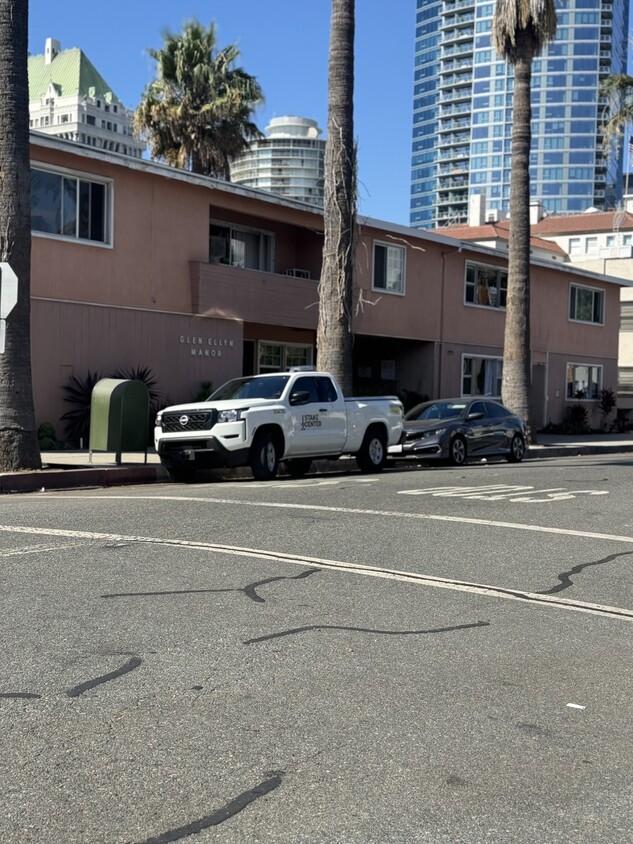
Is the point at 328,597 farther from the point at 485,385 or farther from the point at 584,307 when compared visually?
the point at 584,307

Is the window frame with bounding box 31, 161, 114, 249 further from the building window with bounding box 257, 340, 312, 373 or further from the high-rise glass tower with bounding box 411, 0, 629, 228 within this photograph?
the high-rise glass tower with bounding box 411, 0, 629, 228

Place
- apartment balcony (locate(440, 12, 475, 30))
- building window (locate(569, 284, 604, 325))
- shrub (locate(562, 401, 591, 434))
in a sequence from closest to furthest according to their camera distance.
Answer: shrub (locate(562, 401, 591, 434)) < building window (locate(569, 284, 604, 325)) < apartment balcony (locate(440, 12, 475, 30))

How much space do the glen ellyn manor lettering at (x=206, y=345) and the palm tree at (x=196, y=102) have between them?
13309 mm

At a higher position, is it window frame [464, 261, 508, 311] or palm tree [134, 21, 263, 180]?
palm tree [134, 21, 263, 180]

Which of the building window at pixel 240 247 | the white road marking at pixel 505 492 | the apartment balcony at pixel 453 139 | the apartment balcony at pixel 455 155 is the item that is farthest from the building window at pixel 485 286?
the apartment balcony at pixel 453 139

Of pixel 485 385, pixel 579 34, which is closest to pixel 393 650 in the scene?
pixel 485 385

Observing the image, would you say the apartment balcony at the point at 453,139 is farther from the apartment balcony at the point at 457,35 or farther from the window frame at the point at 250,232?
the window frame at the point at 250,232

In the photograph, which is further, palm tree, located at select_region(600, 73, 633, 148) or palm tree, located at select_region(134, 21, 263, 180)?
palm tree, located at select_region(134, 21, 263, 180)

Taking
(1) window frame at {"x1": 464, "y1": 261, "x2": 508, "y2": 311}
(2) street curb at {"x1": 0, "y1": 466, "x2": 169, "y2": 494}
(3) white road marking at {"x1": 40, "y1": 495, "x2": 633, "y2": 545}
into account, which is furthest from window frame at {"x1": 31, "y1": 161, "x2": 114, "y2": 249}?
(1) window frame at {"x1": 464, "y1": 261, "x2": 508, "y2": 311}

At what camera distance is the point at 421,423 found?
875 inches

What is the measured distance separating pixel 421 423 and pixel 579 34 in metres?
160

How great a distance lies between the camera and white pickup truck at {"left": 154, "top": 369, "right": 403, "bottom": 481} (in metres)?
16.7

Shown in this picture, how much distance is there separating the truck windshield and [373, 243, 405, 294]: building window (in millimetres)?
14279

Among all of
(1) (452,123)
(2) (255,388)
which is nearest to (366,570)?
(2) (255,388)
